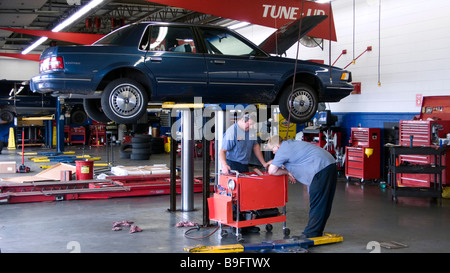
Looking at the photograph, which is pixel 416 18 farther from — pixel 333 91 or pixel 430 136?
pixel 333 91

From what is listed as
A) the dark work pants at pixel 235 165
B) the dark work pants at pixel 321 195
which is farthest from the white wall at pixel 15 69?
the dark work pants at pixel 321 195

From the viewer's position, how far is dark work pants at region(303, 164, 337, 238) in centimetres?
512

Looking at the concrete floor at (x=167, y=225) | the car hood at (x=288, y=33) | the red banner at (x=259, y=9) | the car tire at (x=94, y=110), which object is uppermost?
the red banner at (x=259, y=9)

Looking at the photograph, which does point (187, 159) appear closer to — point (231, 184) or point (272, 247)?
point (231, 184)

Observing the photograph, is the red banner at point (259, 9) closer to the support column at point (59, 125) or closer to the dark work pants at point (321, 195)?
the dark work pants at point (321, 195)

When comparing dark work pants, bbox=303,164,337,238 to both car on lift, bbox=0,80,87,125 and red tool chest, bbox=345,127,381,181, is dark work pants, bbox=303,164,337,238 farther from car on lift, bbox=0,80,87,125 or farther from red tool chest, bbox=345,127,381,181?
car on lift, bbox=0,80,87,125

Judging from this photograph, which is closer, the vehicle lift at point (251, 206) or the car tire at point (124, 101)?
the car tire at point (124, 101)

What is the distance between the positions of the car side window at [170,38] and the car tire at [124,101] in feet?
1.68

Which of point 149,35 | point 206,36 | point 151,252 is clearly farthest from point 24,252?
point 206,36

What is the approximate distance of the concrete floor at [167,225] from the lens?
5090 millimetres

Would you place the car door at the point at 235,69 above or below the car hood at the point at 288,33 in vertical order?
below

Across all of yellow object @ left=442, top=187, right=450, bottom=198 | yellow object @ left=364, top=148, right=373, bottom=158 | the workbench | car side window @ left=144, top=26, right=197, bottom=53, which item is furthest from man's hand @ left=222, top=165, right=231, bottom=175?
yellow object @ left=364, top=148, right=373, bottom=158

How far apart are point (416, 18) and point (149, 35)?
21.5 ft

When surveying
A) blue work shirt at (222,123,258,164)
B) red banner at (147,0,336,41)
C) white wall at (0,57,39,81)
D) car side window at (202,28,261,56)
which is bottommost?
blue work shirt at (222,123,258,164)
